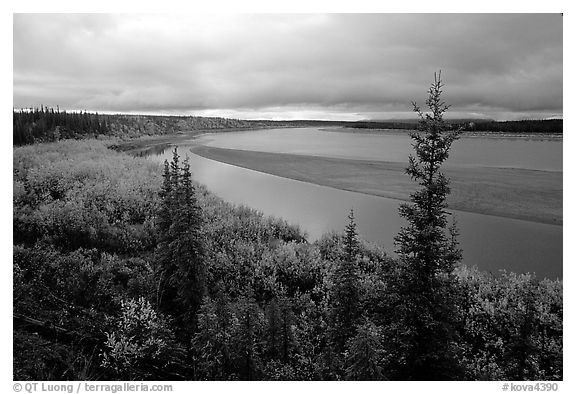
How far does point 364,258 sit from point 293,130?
19.5 ft

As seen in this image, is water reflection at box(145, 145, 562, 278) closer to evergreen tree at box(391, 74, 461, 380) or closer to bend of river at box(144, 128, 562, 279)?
bend of river at box(144, 128, 562, 279)

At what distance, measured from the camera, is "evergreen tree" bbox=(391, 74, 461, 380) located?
17.4 ft

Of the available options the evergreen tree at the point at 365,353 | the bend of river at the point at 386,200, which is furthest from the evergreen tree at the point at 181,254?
the evergreen tree at the point at 365,353

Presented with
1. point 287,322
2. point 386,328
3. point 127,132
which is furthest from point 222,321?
point 127,132

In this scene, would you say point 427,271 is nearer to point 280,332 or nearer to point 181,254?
point 280,332

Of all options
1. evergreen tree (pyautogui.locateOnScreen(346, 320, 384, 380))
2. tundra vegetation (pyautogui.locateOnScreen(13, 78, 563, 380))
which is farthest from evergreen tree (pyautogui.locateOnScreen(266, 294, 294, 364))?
evergreen tree (pyautogui.locateOnScreen(346, 320, 384, 380))

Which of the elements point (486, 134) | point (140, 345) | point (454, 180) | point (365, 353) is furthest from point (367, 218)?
point (140, 345)

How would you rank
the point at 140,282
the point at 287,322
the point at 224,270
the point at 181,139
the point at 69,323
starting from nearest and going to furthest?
the point at 287,322 → the point at 69,323 → the point at 140,282 → the point at 224,270 → the point at 181,139

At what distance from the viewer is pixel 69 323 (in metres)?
7.20

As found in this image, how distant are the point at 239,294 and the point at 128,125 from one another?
7.90m

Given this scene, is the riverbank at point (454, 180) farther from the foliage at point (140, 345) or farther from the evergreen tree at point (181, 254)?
the foliage at point (140, 345)
